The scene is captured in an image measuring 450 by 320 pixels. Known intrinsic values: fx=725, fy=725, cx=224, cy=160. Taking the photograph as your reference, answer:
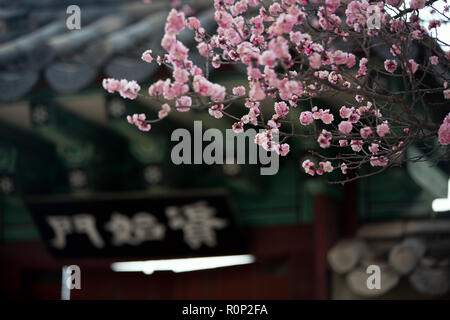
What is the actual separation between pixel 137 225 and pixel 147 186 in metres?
0.61

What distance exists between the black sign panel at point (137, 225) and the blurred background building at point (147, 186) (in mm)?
127

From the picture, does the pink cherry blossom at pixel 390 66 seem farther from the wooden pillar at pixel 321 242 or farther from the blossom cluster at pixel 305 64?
the wooden pillar at pixel 321 242

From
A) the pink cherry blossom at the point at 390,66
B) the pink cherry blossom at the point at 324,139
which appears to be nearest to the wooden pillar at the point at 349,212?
the pink cherry blossom at the point at 390,66

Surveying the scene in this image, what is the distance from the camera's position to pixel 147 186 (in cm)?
1081

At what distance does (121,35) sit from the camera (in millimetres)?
9688

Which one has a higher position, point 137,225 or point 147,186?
point 147,186

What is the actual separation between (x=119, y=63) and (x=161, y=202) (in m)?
2.33

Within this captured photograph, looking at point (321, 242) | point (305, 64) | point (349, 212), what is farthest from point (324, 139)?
point (349, 212)

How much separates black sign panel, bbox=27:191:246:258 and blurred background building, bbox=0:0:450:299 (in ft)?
0.42

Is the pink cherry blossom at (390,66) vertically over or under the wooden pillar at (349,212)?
over

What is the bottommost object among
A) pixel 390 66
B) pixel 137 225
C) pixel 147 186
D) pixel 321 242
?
pixel 321 242

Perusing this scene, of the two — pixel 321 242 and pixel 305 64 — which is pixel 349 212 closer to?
pixel 321 242

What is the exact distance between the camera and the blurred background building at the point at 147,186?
9.64 m

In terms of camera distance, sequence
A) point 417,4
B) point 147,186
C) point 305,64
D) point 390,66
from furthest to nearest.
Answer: point 147,186 → point 390,66 → point 417,4 → point 305,64
